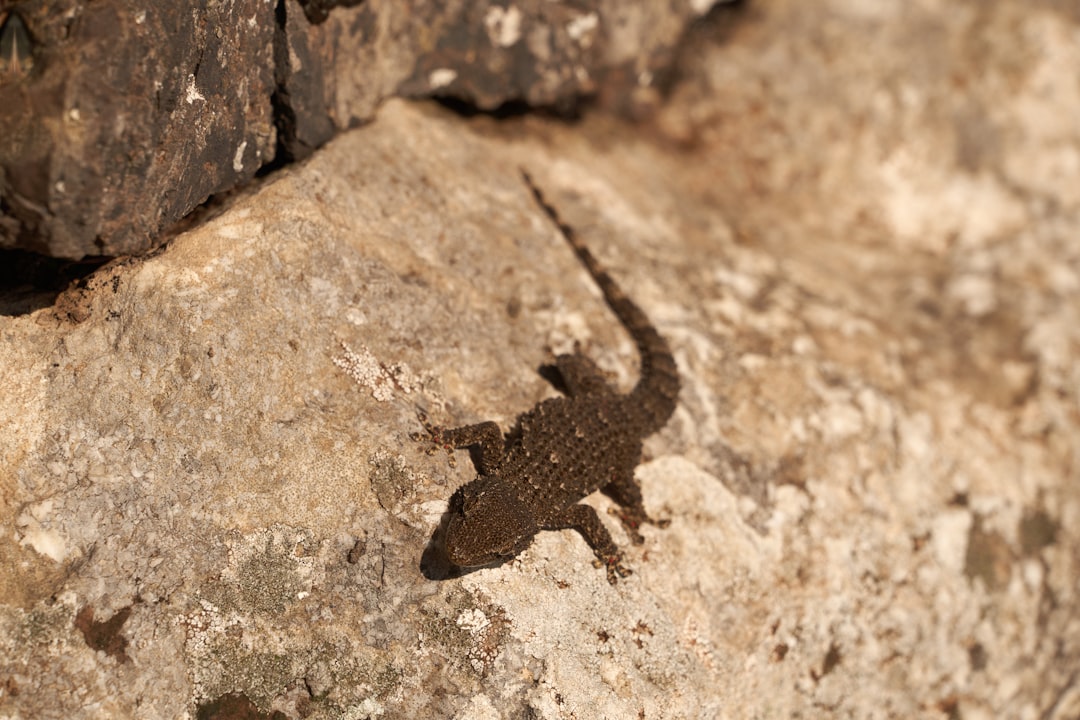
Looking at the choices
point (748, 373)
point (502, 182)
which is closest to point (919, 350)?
point (748, 373)

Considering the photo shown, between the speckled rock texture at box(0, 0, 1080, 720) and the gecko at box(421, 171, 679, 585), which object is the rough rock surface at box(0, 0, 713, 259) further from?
the gecko at box(421, 171, 679, 585)

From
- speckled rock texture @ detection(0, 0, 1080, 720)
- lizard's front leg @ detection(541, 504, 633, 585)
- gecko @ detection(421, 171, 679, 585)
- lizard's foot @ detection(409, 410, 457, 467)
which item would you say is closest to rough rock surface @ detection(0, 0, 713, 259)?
speckled rock texture @ detection(0, 0, 1080, 720)

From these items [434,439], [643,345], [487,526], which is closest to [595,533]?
[487,526]

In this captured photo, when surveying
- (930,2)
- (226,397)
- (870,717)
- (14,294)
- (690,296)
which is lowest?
(870,717)

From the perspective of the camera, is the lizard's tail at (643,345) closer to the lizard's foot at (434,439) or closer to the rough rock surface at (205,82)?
the rough rock surface at (205,82)

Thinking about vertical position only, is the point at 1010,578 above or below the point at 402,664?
below

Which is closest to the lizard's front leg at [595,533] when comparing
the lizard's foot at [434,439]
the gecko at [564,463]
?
the gecko at [564,463]

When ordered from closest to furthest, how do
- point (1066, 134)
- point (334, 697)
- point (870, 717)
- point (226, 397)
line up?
point (334, 697) < point (226, 397) < point (870, 717) < point (1066, 134)

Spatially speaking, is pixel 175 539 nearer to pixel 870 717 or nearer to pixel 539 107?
pixel 870 717
